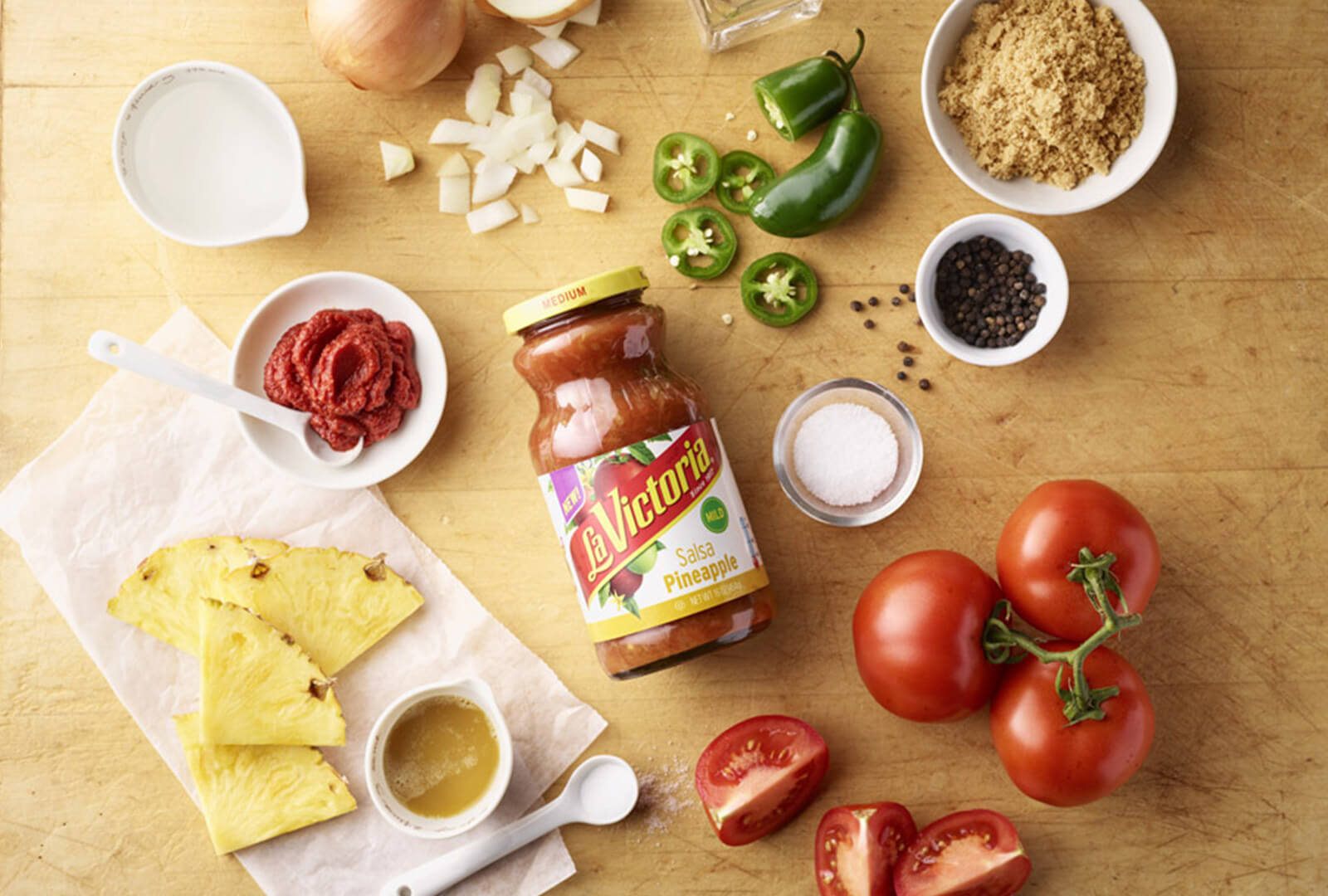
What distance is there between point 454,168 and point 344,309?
0.37m

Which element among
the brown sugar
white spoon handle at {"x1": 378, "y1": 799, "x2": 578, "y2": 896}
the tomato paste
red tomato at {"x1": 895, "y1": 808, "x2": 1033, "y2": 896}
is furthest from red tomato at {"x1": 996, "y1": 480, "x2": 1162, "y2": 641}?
the tomato paste

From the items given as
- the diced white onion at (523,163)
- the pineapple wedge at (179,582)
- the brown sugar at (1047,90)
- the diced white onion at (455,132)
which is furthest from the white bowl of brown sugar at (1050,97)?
the pineapple wedge at (179,582)

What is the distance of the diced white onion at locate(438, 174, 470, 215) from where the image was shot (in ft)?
6.43

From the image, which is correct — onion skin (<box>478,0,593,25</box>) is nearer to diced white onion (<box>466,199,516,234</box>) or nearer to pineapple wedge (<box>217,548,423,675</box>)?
diced white onion (<box>466,199,516,234</box>)

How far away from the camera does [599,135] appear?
1.96 m

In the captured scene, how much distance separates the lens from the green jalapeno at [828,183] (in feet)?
6.10

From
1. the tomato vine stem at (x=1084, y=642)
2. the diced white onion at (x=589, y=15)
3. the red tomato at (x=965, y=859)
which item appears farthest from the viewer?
the diced white onion at (x=589, y=15)

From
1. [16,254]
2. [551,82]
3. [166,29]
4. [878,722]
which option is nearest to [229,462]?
[16,254]

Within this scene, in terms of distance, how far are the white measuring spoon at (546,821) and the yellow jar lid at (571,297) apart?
0.89 m

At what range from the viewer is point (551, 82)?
1.98 m

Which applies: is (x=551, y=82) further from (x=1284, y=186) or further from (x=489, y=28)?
(x=1284, y=186)

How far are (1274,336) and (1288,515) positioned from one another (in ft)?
1.22

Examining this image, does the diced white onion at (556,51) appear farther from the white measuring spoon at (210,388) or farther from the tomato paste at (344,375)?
the white measuring spoon at (210,388)

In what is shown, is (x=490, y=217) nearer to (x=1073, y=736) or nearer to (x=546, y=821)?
(x=546, y=821)
